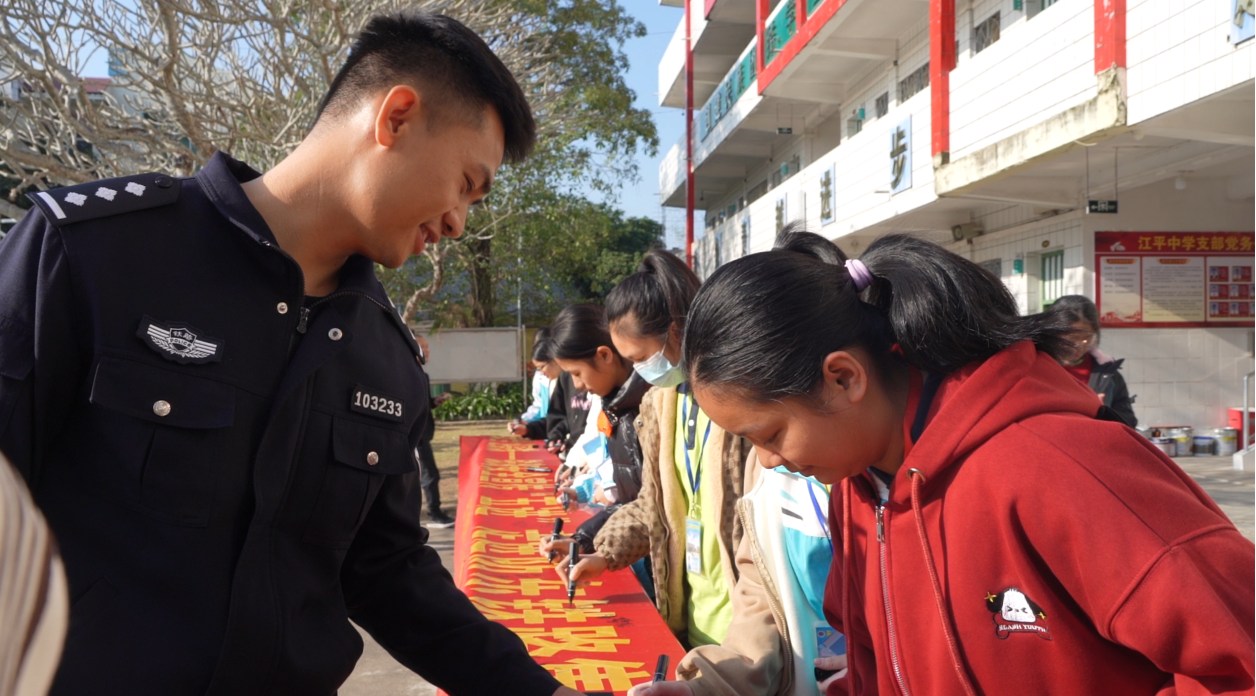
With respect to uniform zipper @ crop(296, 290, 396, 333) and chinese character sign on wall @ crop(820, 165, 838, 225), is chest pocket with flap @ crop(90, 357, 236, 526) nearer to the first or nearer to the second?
uniform zipper @ crop(296, 290, 396, 333)

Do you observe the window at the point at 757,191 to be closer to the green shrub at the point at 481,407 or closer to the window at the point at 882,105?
the green shrub at the point at 481,407

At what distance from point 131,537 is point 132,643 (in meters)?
0.13

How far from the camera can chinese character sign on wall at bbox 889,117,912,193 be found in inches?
357

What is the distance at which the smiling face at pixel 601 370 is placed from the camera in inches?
150

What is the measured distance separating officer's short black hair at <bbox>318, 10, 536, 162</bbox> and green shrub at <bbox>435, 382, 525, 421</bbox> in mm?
14641

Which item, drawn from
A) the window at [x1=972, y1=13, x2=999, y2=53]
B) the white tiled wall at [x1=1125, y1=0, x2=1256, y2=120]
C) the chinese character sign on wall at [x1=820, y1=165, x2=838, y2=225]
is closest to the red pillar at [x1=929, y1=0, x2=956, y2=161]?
the window at [x1=972, y1=13, x2=999, y2=53]

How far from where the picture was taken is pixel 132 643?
118 cm

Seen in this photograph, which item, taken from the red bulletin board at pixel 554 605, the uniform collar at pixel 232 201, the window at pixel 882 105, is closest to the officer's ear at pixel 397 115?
the uniform collar at pixel 232 201

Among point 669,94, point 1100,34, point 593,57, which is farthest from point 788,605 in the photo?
point 669,94

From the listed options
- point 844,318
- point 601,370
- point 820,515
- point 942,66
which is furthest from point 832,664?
point 942,66

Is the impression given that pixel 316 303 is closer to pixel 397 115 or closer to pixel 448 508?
pixel 397 115

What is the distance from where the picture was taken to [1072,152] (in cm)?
686

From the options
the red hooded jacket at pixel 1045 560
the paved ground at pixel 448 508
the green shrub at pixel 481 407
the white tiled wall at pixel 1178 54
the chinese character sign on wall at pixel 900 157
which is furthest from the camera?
the green shrub at pixel 481 407

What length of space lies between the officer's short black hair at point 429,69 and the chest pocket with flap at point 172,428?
→ 19.9 inches
